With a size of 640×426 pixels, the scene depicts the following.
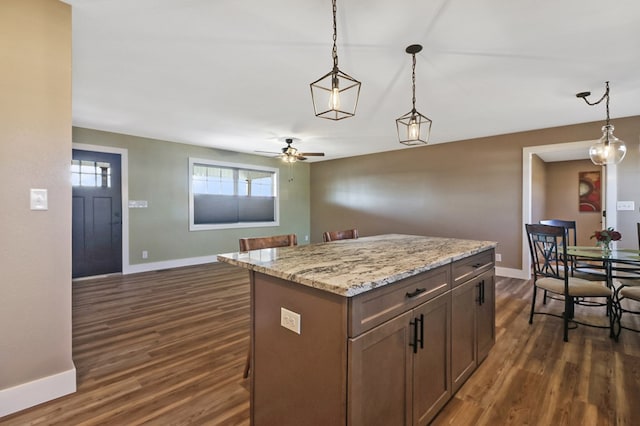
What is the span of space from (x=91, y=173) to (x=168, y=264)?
1.98 metres

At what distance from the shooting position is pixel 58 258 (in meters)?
1.81

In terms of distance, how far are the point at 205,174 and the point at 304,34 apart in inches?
181

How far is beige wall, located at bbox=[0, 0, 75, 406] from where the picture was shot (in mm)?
1659

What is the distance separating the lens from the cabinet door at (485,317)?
6.88 ft

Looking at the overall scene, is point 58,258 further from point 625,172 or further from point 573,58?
point 625,172

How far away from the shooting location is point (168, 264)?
5527 mm

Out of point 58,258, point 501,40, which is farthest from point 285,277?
point 501,40

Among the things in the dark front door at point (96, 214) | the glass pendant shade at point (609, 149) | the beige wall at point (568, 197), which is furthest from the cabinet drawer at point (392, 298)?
the beige wall at point (568, 197)

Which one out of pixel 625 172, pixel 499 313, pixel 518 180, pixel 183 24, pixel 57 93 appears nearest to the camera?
pixel 57 93

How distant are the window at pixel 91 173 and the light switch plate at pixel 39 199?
3481 millimetres

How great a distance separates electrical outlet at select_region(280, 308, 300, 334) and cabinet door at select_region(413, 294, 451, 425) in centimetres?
56

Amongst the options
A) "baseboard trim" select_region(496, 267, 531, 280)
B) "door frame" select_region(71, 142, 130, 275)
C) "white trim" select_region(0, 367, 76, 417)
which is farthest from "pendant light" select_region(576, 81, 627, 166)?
"door frame" select_region(71, 142, 130, 275)

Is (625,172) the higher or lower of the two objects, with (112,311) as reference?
higher

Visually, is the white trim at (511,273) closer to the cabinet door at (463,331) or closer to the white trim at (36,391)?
the cabinet door at (463,331)
